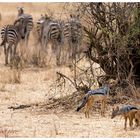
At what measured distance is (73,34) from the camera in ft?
66.2

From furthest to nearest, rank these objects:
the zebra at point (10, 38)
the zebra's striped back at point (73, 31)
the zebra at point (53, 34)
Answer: the zebra at point (53, 34) < the zebra's striped back at point (73, 31) < the zebra at point (10, 38)

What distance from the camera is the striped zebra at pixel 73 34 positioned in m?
19.9

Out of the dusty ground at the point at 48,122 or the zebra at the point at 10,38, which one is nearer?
the dusty ground at the point at 48,122

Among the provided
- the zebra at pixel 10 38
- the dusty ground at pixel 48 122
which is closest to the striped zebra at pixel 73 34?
the zebra at pixel 10 38

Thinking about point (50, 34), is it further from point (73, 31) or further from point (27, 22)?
point (27, 22)

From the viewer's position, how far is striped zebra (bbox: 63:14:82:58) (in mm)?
19938

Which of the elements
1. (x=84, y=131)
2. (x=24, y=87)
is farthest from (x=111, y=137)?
(x=24, y=87)

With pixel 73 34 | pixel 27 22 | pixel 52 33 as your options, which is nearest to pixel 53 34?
pixel 52 33

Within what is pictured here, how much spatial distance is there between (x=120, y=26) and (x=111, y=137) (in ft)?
10.4

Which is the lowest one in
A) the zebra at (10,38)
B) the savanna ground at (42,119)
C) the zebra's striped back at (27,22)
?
the savanna ground at (42,119)

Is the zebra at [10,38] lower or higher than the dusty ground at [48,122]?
higher

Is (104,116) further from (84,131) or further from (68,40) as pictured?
(68,40)

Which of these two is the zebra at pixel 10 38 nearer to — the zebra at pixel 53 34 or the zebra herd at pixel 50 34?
the zebra herd at pixel 50 34

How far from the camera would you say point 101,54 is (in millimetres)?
11422
